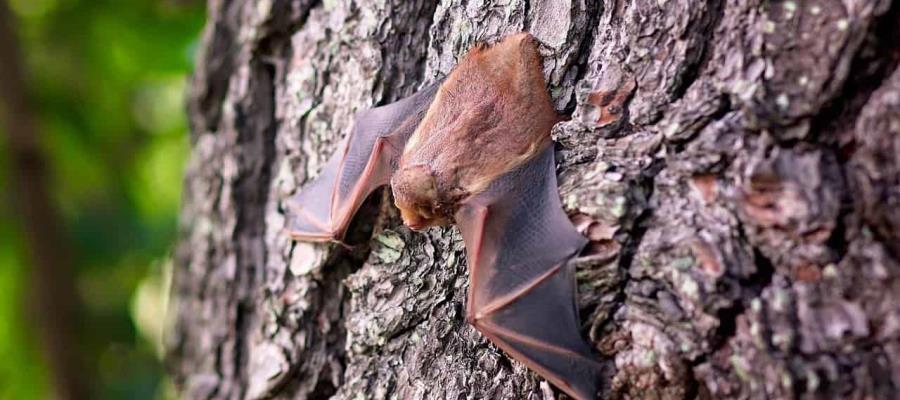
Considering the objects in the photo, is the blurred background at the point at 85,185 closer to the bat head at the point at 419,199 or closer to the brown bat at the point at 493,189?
the brown bat at the point at 493,189

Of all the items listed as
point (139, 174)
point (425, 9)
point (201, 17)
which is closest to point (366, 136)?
point (425, 9)

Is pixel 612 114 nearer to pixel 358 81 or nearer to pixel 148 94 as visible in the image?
pixel 358 81

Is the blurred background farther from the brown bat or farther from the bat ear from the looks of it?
the bat ear

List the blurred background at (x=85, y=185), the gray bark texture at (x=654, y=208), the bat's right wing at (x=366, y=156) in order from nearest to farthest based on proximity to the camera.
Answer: the gray bark texture at (x=654, y=208) < the bat's right wing at (x=366, y=156) < the blurred background at (x=85, y=185)

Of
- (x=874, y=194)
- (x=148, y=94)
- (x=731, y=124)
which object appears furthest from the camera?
(x=148, y=94)

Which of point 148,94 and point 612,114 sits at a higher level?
point 612,114

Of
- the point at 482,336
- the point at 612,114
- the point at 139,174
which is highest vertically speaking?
the point at 612,114

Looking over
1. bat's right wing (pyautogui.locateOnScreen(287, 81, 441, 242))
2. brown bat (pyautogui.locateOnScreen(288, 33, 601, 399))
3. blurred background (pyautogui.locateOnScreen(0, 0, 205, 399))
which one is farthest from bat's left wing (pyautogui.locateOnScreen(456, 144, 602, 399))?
blurred background (pyautogui.locateOnScreen(0, 0, 205, 399))

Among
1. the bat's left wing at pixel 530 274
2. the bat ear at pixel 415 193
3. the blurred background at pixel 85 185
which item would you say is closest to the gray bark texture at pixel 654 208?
the bat's left wing at pixel 530 274

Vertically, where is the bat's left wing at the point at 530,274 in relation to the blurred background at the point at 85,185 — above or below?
above
